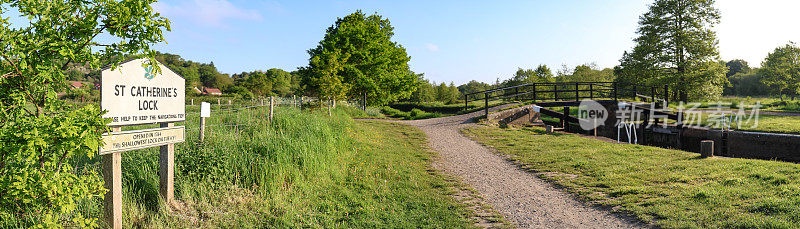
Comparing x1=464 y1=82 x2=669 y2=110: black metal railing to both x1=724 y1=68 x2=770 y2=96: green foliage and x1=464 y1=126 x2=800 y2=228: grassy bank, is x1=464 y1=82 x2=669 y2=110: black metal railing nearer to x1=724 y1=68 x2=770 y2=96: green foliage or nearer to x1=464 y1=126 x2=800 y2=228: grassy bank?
x1=464 y1=126 x2=800 y2=228: grassy bank

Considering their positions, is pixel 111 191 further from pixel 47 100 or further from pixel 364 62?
pixel 364 62

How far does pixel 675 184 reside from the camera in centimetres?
743

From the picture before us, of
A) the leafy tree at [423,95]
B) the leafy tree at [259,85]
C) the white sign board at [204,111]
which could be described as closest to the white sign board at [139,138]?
the white sign board at [204,111]

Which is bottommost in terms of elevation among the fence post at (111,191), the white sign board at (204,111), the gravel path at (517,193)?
the gravel path at (517,193)

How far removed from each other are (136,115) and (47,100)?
1.68m

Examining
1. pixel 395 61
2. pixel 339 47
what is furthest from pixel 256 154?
pixel 395 61

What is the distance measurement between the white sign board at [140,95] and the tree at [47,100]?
2.97ft

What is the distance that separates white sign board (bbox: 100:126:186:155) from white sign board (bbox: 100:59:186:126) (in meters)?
0.17

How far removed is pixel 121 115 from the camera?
5098 millimetres

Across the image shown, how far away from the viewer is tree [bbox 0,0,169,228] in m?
3.32

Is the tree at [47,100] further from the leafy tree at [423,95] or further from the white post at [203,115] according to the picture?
the leafy tree at [423,95]

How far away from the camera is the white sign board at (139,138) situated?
4.78 metres

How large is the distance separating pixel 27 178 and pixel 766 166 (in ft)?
42.2

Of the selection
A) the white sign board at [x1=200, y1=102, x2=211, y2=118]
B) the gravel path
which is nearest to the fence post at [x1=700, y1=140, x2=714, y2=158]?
the gravel path
